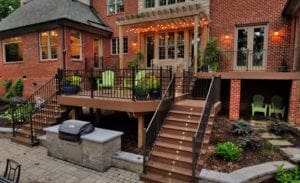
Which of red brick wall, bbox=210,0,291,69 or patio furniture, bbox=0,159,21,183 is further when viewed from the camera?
red brick wall, bbox=210,0,291,69

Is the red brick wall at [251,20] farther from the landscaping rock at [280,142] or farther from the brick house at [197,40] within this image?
the landscaping rock at [280,142]

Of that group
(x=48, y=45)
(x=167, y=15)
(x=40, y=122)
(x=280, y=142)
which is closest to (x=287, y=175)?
(x=280, y=142)

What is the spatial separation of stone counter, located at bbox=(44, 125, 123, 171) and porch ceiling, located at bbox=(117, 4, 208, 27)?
5.83 meters

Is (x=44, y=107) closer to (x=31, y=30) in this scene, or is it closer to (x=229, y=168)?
(x=31, y=30)

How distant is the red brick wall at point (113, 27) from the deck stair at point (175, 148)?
25.3ft

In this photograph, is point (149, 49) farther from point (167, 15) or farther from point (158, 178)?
point (158, 178)

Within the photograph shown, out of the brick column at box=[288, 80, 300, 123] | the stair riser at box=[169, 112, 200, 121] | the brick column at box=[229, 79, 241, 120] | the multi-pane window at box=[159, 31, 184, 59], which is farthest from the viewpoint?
the multi-pane window at box=[159, 31, 184, 59]

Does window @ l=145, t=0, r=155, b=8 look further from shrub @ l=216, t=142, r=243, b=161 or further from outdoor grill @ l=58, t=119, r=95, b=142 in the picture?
shrub @ l=216, t=142, r=243, b=161

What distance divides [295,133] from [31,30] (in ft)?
43.7

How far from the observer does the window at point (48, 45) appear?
11905 millimetres

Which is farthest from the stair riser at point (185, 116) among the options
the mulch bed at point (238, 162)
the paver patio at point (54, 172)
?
the paver patio at point (54, 172)

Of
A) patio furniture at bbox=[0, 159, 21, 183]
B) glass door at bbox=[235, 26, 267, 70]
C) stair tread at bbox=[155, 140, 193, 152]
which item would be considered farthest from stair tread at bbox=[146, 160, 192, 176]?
glass door at bbox=[235, 26, 267, 70]

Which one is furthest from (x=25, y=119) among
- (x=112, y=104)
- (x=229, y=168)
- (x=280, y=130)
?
(x=280, y=130)

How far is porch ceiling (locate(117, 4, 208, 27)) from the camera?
899 centimetres
